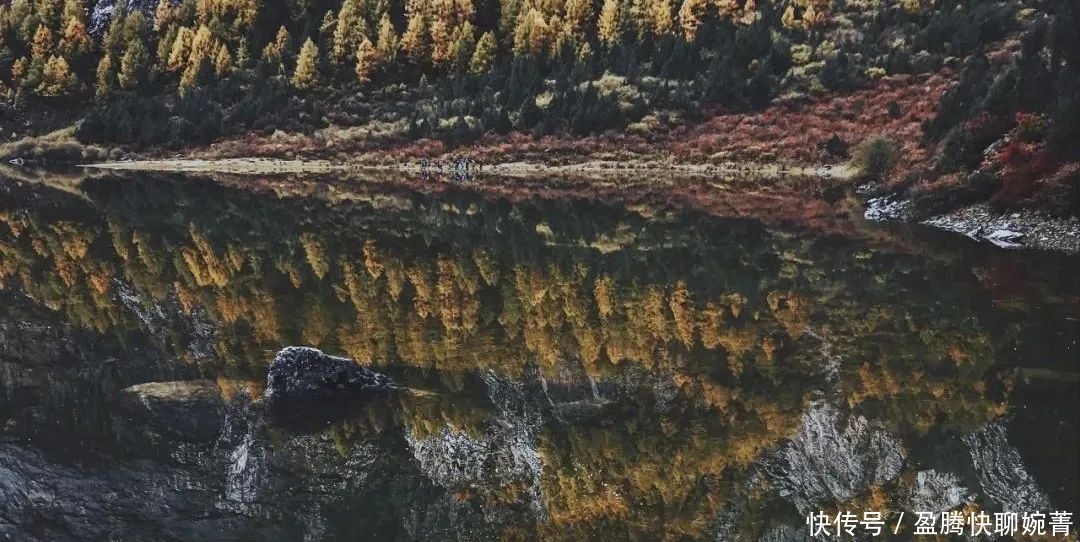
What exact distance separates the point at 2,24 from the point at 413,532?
487 feet

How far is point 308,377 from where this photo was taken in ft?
49.6

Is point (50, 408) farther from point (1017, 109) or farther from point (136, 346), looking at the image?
point (1017, 109)

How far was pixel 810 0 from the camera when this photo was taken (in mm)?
103438

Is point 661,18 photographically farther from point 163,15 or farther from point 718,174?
point 163,15

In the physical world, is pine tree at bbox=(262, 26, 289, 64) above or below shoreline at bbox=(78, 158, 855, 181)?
above

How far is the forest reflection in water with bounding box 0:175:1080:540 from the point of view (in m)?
11.3

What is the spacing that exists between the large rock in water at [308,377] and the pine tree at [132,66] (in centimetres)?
11673

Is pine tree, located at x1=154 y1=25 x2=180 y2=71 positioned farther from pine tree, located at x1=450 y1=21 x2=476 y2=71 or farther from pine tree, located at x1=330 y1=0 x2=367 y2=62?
pine tree, located at x1=450 y1=21 x2=476 y2=71

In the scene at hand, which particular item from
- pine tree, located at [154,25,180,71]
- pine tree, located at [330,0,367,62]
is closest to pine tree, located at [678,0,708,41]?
pine tree, located at [330,0,367,62]

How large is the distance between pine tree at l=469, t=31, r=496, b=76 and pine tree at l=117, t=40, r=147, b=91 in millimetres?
48176

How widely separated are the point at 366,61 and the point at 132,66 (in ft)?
116

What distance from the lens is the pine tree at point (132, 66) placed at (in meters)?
116

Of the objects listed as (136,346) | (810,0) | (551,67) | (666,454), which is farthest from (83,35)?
(666,454)

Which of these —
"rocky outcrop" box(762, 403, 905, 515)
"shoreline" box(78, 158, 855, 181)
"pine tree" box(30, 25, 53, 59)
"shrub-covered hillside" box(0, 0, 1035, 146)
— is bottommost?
"rocky outcrop" box(762, 403, 905, 515)
